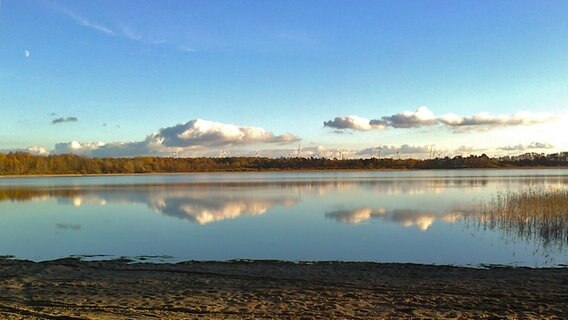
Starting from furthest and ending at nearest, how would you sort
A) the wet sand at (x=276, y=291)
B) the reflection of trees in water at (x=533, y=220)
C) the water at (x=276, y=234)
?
the reflection of trees in water at (x=533, y=220)
the water at (x=276, y=234)
the wet sand at (x=276, y=291)

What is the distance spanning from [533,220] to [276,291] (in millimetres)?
10530

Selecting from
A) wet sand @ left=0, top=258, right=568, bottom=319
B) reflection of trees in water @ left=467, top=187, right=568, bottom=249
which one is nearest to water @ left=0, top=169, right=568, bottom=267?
reflection of trees in water @ left=467, top=187, right=568, bottom=249

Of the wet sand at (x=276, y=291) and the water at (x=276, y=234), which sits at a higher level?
the wet sand at (x=276, y=291)

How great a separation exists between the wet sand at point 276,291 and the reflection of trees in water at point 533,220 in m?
4.72

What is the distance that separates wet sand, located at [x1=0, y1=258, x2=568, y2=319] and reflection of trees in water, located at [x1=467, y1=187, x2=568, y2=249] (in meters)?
4.72

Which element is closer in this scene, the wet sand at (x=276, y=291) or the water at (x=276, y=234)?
the wet sand at (x=276, y=291)

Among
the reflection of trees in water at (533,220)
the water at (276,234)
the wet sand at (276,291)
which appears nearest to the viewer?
the wet sand at (276,291)

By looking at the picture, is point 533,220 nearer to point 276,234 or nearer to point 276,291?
point 276,234

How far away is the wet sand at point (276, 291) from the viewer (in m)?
5.60

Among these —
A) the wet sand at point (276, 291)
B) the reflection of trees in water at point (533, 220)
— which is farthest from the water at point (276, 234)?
the wet sand at point (276, 291)

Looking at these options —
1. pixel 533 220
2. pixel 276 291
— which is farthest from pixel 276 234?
pixel 533 220

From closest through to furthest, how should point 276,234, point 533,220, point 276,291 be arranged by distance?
point 276,291, point 276,234, point 533,220

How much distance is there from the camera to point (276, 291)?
675 cm

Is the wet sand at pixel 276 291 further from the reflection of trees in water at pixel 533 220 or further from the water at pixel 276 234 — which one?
the reflection of trees in water at pixel 533 220
